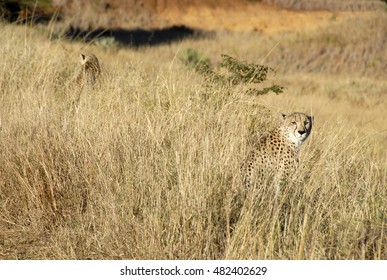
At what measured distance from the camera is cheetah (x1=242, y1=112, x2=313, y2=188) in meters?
5.08

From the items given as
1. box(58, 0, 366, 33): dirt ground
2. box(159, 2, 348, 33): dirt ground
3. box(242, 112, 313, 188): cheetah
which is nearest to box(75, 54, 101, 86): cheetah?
box(242, 112, 313, 188): cheetah

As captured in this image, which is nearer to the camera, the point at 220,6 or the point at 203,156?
the point at 203,156

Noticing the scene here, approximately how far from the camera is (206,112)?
19.1 feet

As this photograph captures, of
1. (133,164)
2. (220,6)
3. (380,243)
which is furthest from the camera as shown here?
(220,6)

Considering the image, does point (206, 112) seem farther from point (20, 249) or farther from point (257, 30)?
point (257, 30)

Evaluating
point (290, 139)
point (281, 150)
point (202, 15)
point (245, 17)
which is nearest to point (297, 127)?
point (290, 139)

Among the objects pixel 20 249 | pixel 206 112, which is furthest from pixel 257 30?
pixel 20 249

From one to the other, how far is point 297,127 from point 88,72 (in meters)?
3.20

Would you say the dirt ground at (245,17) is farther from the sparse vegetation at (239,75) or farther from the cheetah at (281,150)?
the cheetah at (281,150)

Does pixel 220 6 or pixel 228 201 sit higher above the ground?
pixel 228 201

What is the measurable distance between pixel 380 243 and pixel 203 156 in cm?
120

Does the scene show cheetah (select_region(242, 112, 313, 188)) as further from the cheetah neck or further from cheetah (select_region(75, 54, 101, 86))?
cheetah (select_region(75, 54, 101, 86))

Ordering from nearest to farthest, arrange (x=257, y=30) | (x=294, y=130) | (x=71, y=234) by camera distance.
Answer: (x=71, y=234), (x=294, y=130), (x=257, y=30)

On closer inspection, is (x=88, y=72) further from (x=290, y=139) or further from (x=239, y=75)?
(x=290, y=139)
